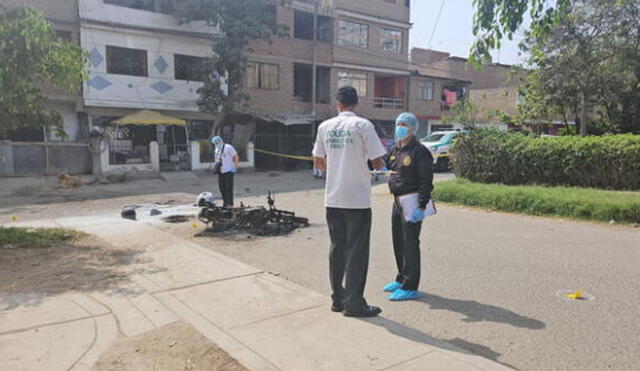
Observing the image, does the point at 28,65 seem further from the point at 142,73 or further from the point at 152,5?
the point at 152,5

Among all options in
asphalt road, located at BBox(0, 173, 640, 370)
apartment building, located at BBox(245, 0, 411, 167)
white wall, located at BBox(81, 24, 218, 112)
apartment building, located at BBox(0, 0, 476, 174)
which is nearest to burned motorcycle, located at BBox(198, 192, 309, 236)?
asphalt road, located at BBox(0, 173, 640, 370)

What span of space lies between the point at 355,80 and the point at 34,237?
25833mm

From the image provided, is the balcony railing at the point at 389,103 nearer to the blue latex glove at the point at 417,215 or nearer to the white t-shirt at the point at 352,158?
the blue latex glove at the point at 417,215

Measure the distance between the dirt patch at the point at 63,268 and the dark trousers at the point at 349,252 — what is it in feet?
8.45

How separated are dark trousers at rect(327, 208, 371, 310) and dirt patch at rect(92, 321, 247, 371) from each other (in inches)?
48.7

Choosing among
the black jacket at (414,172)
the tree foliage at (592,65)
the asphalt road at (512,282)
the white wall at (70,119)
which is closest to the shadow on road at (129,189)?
the white wall at (70,119)

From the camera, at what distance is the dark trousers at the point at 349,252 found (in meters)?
4.33

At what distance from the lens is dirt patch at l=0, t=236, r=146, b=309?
525cm

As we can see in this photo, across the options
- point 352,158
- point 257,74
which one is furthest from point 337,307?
point 257,74

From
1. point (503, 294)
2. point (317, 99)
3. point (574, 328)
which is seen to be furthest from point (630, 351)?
point (317, 99)

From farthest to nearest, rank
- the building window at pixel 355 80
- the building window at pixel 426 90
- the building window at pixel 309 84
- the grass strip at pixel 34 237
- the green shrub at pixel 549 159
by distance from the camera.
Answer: the building window at pixel 426 90 → the building window at pixel 355 80 → the building window at pixel 309 84 → the green shrub at pixel 549 159 → the grass strip at pixel 34 237

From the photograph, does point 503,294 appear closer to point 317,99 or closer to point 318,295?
Result: point 318,295

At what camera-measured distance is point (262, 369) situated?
3.34 metres

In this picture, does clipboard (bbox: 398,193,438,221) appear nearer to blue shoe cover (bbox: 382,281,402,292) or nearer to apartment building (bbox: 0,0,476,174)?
blue shoe cover (bbox: 382,281,402,292)
